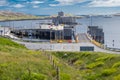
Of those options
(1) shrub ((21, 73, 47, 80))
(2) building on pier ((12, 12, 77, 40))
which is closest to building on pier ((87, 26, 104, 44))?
(2) building on pier ((12, 12, 77, 40))

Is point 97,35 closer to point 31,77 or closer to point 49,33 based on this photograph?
point 49,33

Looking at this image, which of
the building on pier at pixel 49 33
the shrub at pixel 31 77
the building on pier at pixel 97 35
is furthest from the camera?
the building on pier at pixel 97 35

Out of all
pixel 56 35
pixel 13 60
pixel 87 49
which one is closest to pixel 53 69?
pixel 13 60

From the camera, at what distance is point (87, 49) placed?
243 ft

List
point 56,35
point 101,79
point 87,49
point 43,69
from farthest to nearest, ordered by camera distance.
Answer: point 56,35
point 87,49
point 101,79
point 43,69

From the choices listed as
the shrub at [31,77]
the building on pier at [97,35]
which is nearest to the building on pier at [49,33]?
the building on pier at [97,35]

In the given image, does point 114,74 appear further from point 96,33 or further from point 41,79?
point 96,33

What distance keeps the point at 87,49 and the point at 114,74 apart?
151ft

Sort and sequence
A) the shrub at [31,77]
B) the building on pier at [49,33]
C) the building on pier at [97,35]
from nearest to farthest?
the shrub at [31,77], the building on pier at [49,33], the building on pier at [97,35]

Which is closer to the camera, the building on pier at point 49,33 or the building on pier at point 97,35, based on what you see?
the building on pier at point 49,33

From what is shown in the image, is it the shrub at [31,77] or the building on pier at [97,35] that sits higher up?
the shrub at [31,77]

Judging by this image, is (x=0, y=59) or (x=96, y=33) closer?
(x=0, y=59)

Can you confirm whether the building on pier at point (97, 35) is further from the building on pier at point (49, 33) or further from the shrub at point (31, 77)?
the shrub at point (31, 77)

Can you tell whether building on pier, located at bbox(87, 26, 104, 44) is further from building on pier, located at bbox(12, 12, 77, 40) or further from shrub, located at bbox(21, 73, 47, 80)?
shrub, located at bbox(21, 73, 47, 80)
